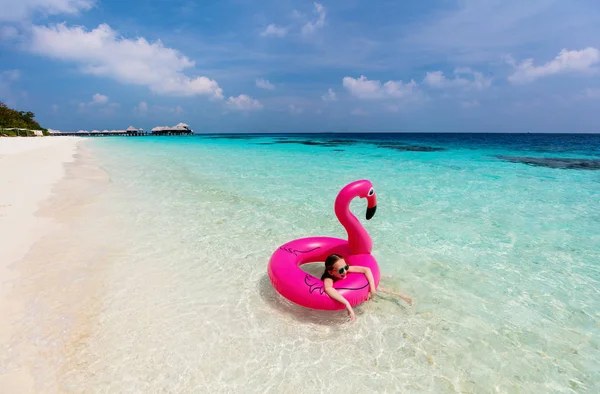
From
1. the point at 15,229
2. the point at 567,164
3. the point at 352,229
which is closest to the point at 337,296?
the point at 352,229

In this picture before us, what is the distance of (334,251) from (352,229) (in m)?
0.44

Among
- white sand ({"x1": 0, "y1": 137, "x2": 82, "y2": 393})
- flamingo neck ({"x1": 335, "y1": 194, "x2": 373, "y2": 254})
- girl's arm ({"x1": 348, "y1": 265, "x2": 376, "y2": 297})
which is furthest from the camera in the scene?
flamingo neck ({"x1": 335, "y1": 194, "x2": 373, "y2": 254})

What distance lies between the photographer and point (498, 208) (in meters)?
7.55

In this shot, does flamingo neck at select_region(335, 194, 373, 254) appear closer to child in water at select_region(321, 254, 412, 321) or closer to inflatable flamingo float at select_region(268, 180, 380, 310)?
inflatable flamingo float at select_region(268, 180, 380, 310)

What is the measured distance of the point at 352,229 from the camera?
142 inches

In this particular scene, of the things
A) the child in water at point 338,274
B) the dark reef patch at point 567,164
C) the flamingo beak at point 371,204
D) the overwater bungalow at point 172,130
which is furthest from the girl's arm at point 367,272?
the overwater bungalow at point 172,130

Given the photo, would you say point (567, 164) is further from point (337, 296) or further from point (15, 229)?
point (15, 229)

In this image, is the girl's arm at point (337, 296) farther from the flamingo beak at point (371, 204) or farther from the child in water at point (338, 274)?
the flamingo beak at point (371, 204)

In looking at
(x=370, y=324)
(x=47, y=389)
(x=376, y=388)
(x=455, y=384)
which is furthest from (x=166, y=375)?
(x=455, y=384)

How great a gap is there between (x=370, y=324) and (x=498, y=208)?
20.4ft

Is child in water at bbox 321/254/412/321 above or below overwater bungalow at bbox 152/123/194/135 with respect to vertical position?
below

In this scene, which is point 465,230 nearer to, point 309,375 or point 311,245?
point 311,245

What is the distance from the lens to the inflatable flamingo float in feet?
9.93

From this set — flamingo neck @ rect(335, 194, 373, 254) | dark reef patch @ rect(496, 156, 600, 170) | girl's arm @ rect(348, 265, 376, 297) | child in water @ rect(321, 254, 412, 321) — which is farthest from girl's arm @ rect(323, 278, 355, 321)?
dark reef patch @ rect(496, 156, 600, 170)
